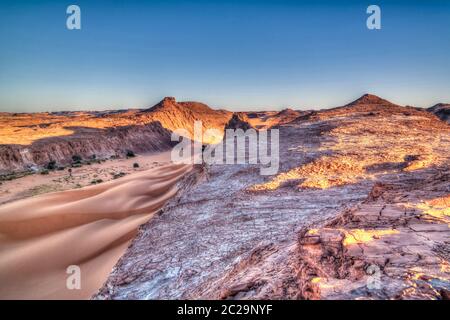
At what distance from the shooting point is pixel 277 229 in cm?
578

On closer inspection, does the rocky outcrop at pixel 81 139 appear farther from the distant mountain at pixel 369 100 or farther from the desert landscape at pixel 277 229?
the distant mountain at pixel 369 100

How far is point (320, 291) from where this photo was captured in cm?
281

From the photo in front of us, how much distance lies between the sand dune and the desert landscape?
2.4 inches

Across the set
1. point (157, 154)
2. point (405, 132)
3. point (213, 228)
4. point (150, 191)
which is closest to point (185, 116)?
point (157, 154)

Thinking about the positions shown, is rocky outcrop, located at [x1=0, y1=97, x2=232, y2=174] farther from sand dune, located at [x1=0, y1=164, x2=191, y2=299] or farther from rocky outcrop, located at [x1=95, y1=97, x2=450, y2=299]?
rocky outcrop, located at [x1=95, y1=97, x2=450, y2=299]

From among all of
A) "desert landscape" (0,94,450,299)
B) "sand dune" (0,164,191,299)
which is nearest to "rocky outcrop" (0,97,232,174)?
"desert landscape" (0,94,450,299)

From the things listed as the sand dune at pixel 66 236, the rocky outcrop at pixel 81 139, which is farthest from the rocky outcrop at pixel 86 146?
the sand dune at pixel 66 236

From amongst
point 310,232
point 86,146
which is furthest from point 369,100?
point 86,146

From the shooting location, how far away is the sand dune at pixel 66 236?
974 centimetres

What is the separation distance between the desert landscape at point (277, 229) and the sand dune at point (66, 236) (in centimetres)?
6

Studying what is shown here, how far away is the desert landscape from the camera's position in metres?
3.37
